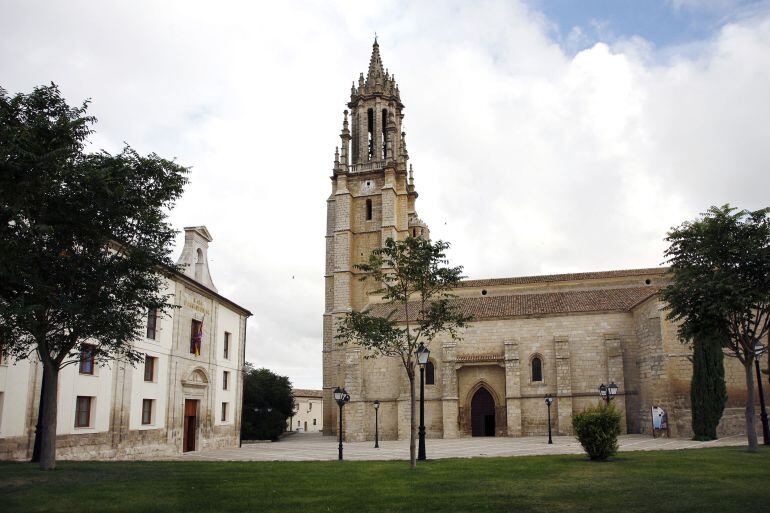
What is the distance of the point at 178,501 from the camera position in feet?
35.8

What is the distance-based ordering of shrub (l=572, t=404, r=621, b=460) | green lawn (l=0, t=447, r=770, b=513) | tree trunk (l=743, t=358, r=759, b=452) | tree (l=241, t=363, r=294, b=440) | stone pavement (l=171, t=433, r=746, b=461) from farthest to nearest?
tree (l=241, t=363, r=294, b=440)
stone pavement (l=171, t=433, r=746, b=461)
tree trunk (l=743, t=358, r=759, b=452)
shrub (l=572, t=404, r=621, b=460)
green lawn (l=0, t=447, r=770, b=513)

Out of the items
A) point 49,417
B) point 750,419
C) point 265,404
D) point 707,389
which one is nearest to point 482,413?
point 707,389

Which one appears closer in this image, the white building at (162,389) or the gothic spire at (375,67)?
the white building at (162,389)

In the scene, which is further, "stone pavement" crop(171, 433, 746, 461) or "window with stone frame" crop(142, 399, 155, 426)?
"window with stone frame" crop(142, 399, 155, 426)

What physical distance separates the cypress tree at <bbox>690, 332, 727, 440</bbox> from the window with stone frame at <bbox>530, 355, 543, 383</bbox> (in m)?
10.7

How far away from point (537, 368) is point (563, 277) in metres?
9.38

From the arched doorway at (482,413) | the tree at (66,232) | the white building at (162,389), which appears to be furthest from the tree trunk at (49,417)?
the arched doorway at (482,413)

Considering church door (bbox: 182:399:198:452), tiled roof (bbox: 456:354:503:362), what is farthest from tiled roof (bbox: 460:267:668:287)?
church door (bbox: 182:399:198:452)

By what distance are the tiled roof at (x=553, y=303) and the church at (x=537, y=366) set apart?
0.07 m

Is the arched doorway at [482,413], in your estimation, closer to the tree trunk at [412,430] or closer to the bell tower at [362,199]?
the bell tower at [362,199]

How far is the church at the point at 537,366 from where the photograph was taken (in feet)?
107

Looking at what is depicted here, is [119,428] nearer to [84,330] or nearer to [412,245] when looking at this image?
[84,330]

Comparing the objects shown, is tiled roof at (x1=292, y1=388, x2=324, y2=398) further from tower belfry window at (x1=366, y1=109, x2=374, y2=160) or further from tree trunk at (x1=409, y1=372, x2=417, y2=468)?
tree trunk at (x1=409, y1=372, x2=417, y2=468)

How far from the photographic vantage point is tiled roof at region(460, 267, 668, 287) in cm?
4391
